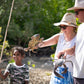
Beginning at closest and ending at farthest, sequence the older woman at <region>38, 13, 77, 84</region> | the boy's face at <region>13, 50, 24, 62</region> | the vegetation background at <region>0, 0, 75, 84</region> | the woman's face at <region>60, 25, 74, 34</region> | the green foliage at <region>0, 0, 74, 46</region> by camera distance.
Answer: the older woman at <region>38, 13, 77, 84</region> → the woman's face at <region>60, 25, 74, 34</region> → the boy's face at <region>13, 50, 24, 62</region> → the vegetation background at <region>0, 0, 75, 84</region> → the green foliage at <region>0, 0, 74, 46</region>

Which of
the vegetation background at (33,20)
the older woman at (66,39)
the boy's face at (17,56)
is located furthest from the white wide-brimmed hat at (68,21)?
the vegetation background at (33,20)

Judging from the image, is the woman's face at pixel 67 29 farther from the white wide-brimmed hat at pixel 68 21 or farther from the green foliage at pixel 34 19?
the green foliage at pixel 34 19

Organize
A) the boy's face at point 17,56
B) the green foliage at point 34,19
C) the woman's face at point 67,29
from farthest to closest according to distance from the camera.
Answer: the green foliage at point 34,19
the boy's face at point 17,56
the woman's face at point 67,29

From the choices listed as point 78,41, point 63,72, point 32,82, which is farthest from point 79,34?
point 32,82

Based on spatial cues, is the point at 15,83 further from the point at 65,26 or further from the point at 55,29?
the point at 55,29

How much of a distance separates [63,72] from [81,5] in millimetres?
560

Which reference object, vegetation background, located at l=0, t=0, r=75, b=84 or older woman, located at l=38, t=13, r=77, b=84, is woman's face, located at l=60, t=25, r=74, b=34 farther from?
vegetation background, located at l=0, t=0, r=75, b=84

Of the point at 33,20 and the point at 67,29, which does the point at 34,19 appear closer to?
the point at 33,20

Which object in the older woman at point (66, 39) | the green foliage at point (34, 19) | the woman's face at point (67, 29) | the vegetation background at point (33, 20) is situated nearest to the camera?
the older woman at point (66, 39)

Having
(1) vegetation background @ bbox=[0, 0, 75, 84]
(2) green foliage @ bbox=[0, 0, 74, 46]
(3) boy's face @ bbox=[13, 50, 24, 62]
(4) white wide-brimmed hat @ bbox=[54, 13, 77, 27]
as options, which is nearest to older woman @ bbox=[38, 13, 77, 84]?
(4) white wide-brimmed hat @ bbox=[54, 13, 77, 27]

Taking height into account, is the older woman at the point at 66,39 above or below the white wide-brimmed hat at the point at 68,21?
below

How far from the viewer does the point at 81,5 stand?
1597 millimetres

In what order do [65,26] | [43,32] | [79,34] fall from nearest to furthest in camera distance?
1. [79,34]
2. [65,26]
3. [43,32]

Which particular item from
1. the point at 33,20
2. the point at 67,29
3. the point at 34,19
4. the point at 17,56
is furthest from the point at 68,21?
the point at 34,19
